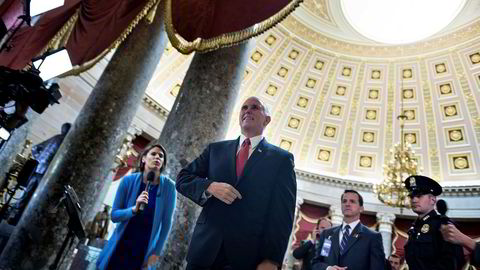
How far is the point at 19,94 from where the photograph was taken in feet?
12.7

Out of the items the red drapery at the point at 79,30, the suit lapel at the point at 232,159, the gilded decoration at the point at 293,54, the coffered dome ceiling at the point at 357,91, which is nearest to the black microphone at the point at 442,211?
the suit lapel at the point at 232,159

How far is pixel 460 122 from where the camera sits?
47.5 ft

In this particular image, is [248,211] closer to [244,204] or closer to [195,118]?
[244,204]

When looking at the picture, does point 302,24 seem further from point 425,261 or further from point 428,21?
point 425,261

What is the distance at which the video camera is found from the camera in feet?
11.7

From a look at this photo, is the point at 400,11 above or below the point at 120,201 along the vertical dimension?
above

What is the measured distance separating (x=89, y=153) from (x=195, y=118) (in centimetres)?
162

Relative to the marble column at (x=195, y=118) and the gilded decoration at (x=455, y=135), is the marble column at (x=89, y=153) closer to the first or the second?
the marble column at (x=195, y=118)

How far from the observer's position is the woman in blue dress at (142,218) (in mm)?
2324

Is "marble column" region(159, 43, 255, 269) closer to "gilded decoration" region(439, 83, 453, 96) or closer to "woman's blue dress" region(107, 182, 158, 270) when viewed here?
"woman's blue dress" region(107, 182, 158, 270)

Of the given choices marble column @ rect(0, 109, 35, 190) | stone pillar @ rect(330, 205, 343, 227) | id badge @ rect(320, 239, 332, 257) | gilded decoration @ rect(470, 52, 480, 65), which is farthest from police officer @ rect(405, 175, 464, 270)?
gilded decoration @ rect(470, 52, 480, 65)

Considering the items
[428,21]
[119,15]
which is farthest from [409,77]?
[119,15]

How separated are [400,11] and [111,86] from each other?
13787 mm

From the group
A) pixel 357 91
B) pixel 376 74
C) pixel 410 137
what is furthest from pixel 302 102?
pixel 410 137
